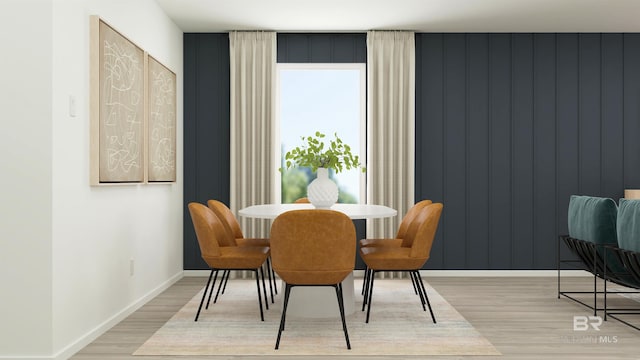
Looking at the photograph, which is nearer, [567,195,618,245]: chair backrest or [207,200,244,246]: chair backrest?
[567,195,618,245]: chair backrest

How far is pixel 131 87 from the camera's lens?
4.22 m

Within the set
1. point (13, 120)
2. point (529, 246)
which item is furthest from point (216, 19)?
point (529, 246)

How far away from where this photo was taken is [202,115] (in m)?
6.05

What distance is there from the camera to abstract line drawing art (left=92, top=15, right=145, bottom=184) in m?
3.62

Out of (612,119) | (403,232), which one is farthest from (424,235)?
(612,119)

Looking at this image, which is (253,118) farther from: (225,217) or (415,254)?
(415,254)

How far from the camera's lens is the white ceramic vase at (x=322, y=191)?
4266mm

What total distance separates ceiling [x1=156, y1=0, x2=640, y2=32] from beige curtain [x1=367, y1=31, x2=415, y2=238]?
24 cm

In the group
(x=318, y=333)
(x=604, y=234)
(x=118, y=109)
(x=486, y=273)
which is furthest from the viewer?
(x=486, y=273)

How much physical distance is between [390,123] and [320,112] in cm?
77

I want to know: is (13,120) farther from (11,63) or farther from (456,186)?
(456,186)

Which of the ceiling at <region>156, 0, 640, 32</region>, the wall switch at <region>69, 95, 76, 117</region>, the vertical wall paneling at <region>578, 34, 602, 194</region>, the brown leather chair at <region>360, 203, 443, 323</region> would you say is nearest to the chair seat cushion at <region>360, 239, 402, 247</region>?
the brown leather chair at <region>360, 203, 443, 323</region>

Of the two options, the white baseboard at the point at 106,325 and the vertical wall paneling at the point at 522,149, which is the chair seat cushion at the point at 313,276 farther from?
the vertical wall paneling at the point at 522,149

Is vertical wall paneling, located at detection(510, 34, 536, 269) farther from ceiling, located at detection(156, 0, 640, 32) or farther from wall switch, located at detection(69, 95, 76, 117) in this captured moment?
wall switch, located at detection(69, 95, 76, 117)
